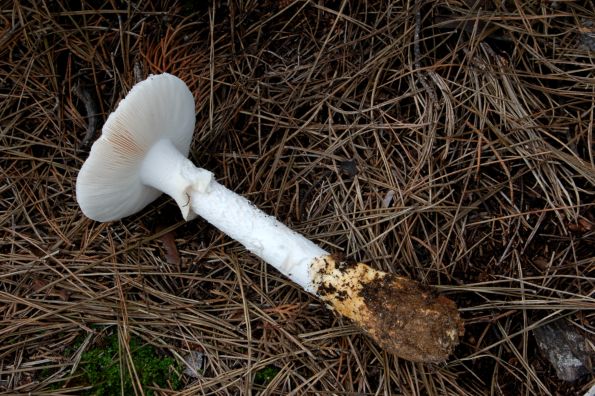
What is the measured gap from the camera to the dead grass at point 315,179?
2691 millimetres

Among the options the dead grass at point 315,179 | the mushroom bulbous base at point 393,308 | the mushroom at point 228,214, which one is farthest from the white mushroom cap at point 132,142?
the mushroom bulbous base at point 393,308

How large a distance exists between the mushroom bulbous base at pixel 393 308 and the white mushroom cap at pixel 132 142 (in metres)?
1.00

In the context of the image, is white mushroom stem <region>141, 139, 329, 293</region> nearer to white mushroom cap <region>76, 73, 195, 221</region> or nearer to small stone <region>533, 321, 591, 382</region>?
white mushroom cap <region>76, 73, 195, 221</region>

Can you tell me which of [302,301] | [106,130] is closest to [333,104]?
[302,301]

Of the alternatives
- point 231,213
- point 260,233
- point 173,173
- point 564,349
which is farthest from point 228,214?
point 564,349

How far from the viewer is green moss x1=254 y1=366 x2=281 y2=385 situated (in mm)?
2695

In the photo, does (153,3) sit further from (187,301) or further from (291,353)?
(291,353)

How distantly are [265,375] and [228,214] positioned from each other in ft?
A: 2.72

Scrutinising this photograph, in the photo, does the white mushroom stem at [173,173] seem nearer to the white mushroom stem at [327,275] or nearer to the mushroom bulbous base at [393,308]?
the white mushroom stem at [327,275]

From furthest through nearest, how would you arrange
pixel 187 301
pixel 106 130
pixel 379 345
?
pixel 187 301
pixel 379 345
pixel 106 130

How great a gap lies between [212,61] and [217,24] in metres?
0.24

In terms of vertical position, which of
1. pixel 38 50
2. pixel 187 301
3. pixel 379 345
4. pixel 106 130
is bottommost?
pixel 187 301

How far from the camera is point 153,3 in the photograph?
3.19 metres

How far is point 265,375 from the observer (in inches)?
106
